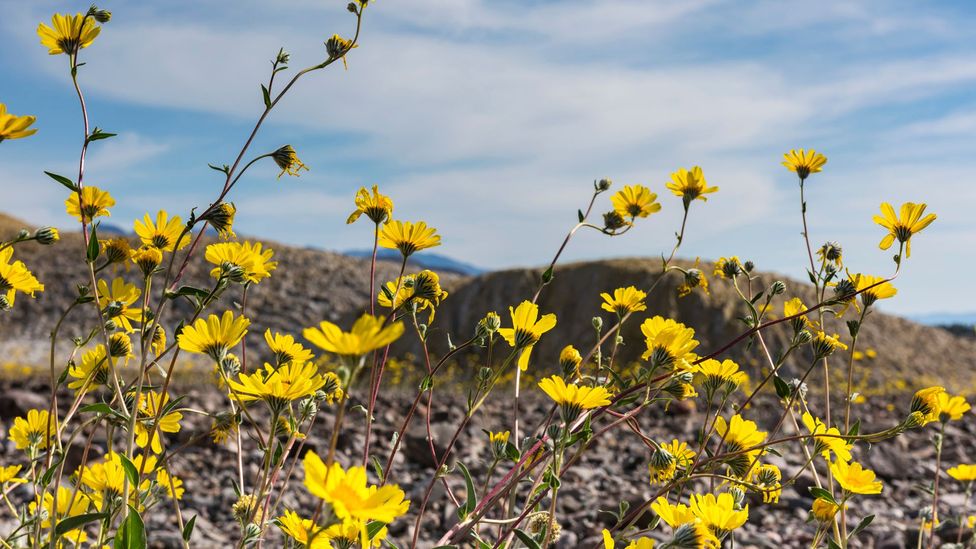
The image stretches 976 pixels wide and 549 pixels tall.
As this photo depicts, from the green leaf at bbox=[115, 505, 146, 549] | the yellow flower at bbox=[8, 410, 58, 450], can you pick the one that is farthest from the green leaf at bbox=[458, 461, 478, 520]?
the yellow flower at bbox=[8, 410, 58, 450]

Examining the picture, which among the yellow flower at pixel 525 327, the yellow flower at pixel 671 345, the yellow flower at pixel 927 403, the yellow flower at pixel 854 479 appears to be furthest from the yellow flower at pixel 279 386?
the yellow flower at pixel 927 403

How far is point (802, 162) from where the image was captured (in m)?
2.48

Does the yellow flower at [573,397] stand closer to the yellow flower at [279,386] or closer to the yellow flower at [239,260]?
the yellow flower at [279,386]

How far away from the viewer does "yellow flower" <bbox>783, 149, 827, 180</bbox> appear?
2463 mm

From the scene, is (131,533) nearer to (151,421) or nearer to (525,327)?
(151,421)

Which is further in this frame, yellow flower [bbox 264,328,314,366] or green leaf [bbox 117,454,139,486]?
yellow flower [bbox 264,328,314,366]

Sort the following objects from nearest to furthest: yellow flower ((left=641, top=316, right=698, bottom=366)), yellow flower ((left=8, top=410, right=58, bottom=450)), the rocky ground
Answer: yellow flower ((left=641, top=316, right=698, bottom=366))
yellow flower ((left=8, top=410, right=58, bottom=450))
the rocky ground

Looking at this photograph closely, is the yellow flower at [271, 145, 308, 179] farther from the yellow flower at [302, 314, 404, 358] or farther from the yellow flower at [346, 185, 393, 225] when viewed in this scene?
the yellow flower at [302, 314, 404, 358]

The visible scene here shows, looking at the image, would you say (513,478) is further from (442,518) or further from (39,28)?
(442,518)

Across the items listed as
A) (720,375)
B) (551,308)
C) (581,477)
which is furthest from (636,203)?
(551,308)

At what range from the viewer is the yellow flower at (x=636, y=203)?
2.29 meters

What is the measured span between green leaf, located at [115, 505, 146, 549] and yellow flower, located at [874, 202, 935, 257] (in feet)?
6.34

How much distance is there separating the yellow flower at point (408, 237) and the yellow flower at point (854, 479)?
1.12 m

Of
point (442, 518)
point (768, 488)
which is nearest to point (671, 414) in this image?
point (442, 518)
